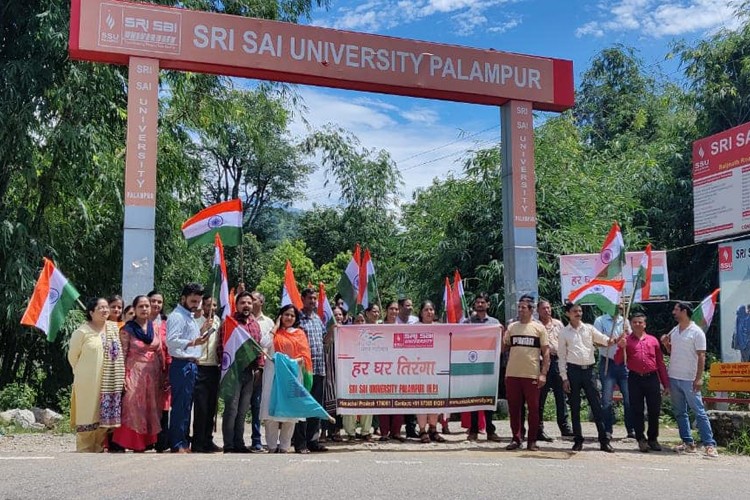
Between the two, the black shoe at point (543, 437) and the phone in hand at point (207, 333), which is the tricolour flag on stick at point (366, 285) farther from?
the phone in hand at point (207, 333)

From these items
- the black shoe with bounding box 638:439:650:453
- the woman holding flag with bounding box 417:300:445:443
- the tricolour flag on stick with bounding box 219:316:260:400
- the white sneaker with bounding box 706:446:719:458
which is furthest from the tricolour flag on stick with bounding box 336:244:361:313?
the white sneaker with bounding box 706:446:719:458

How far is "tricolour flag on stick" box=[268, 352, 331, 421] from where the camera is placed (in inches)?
314

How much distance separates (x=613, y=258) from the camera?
9.80 m

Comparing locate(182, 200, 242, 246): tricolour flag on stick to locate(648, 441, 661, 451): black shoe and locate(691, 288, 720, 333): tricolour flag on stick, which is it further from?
locate(691, 288, 720, 333): tricolour flag on stick

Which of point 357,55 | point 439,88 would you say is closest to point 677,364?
point 439,88

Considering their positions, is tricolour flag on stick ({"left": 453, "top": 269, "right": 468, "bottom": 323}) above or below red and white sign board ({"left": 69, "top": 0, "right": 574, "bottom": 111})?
below

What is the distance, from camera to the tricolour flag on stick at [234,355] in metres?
7.98

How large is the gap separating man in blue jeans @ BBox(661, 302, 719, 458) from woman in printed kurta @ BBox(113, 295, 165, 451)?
18.9ft

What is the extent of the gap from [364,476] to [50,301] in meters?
4.13

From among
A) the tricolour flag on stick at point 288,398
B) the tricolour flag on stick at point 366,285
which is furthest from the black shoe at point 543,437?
the tricolour flag on stick at point 288,398

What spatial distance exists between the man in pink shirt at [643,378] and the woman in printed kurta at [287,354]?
12.1 ft

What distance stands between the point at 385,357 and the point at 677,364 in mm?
3367

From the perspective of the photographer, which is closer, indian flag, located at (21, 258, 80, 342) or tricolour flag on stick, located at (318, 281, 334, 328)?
indian flag, located at (21, 258, 80, 342)

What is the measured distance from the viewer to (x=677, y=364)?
9102mm
